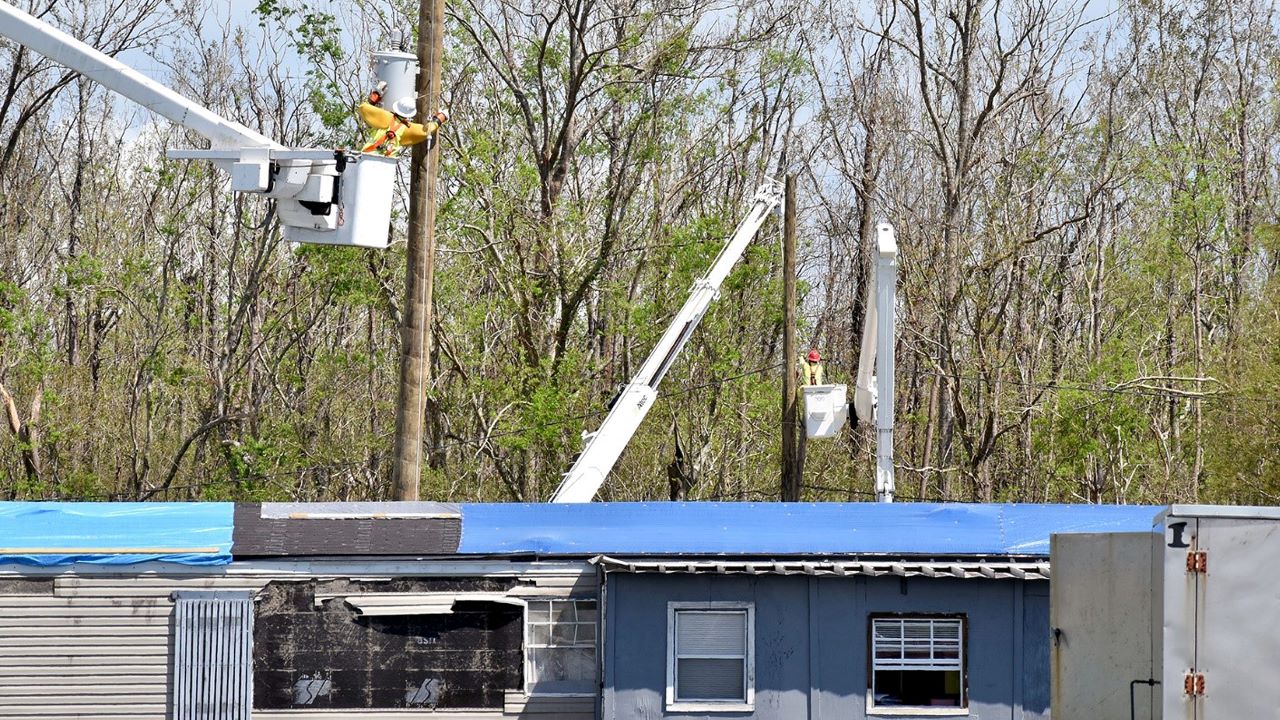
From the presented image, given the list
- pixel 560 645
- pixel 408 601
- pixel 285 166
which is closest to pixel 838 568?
pixel 560 645

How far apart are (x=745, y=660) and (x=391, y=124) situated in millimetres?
6677

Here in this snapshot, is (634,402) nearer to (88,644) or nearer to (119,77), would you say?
(88,644)

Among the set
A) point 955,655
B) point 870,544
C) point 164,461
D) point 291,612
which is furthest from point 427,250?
point 164,461

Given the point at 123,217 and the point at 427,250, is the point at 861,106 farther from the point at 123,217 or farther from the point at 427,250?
the point at 427,250

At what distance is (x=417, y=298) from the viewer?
1602cm

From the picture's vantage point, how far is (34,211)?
41.3 meters

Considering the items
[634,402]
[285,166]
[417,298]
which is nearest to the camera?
[285,166]

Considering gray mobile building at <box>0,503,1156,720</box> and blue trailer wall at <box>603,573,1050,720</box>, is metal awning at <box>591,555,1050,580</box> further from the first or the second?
blue trailer wall at <box>603,573,1050,720</box>

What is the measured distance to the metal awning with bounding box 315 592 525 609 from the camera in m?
14.5

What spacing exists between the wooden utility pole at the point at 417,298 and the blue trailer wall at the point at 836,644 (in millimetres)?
3036

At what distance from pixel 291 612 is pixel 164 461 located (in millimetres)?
26622

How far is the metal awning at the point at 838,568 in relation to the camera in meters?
14.2

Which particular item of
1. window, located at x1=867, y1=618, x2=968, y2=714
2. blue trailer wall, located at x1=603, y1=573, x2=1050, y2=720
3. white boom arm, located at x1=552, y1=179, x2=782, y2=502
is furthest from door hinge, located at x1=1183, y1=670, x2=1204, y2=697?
white boom arm, located at x1=552, y1=179, x2=782, y2=502

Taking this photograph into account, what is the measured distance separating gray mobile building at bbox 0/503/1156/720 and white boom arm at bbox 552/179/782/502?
3.10 metres
